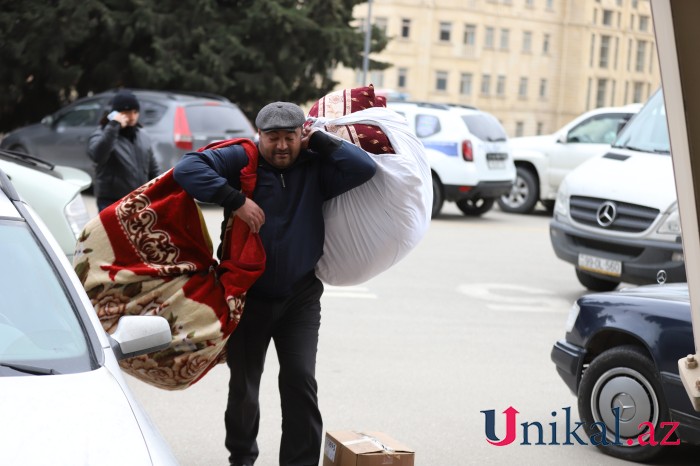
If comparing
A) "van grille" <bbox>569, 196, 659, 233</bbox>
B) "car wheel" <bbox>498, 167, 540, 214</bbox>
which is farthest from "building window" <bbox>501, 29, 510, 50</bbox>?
"van grille" <bbox>569, 196, 659, 233</bbox>

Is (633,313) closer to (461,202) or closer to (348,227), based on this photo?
(348,227)

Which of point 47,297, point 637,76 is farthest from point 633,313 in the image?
point 637,76

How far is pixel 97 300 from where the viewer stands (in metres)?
5.21

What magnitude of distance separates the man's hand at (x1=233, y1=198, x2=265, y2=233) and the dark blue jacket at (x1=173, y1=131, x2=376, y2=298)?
10 cm

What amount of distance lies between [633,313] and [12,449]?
4.05 m

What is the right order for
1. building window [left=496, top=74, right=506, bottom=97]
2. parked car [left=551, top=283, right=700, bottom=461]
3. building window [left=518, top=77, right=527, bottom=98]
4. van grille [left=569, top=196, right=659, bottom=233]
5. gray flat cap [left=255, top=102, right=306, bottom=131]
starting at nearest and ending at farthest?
gray flat cap [left=255, top=102, right=306, bottom=131], parked car [left=551, top=283, right=700, bottom=461], van grille [left=569, top=196, right=659, bottom=233], building window [left=496, top=74, right=506, bottom=97], building window [left=518, top=77, right=527, bottom=98]

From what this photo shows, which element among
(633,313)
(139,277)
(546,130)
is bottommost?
(546,130)

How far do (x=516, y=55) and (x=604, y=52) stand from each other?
38.3ft

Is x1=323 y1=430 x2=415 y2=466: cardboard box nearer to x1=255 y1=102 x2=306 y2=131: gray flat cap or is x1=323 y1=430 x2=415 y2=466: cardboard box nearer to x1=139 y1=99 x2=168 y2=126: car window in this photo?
x1=255 y1=102 x2=306 y2=131: gray flat cap

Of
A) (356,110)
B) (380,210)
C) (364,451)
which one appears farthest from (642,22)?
(364,451)

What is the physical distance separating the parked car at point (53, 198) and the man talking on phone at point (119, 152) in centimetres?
22

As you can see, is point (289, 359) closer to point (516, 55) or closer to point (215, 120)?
point (215, 120)

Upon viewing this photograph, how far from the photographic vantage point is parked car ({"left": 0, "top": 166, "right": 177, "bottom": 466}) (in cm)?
340

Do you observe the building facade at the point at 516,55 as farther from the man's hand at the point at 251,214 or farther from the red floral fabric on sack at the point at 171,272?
the man's hand at the point at 251,214
